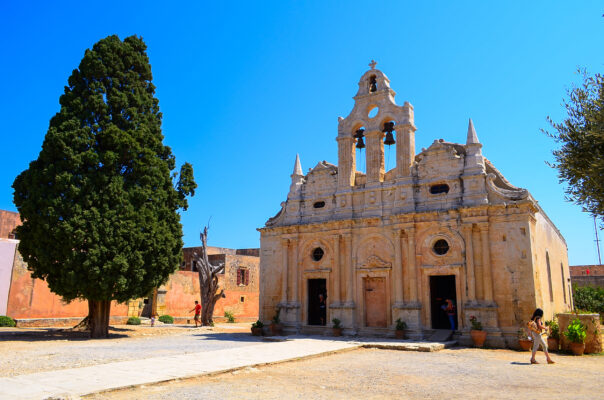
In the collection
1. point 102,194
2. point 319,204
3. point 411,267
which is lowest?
point 411,267

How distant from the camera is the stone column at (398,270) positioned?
61.6 ft

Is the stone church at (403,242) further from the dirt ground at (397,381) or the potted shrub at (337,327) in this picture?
the dirt ground at (397,381)

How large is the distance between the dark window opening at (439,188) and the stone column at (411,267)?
1907 millimetres

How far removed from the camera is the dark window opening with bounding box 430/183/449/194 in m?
19.0

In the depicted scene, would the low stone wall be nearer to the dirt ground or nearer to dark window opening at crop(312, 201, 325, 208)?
the dirt ground

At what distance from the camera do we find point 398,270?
19.0 meters

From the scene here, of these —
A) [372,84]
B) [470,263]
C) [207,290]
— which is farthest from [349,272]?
[207,290]

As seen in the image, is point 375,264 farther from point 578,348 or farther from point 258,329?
point 578,348

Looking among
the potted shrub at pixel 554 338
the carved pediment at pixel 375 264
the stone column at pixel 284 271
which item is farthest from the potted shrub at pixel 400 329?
the stone column at pixel 284 271

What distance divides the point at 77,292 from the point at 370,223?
12.3 metres

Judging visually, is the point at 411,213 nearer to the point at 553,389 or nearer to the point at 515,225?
the point at 515,225

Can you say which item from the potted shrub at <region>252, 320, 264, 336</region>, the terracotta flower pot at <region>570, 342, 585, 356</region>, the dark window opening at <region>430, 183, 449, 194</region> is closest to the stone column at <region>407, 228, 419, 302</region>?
the dark window opening at <region>430, 183, 449, 194</region>

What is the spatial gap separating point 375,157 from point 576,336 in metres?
10.4

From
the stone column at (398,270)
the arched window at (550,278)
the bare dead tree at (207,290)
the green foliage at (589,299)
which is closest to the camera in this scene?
the stone column at (398,270)
